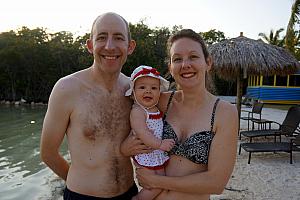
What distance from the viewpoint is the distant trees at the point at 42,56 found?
2692cm

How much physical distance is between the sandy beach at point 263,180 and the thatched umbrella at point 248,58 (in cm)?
312

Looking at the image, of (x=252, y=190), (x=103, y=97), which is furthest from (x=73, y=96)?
(x=252, y=190)

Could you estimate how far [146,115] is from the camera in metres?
2.03

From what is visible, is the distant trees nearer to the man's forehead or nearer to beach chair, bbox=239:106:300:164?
beach chair, bbox=239:106:300:164

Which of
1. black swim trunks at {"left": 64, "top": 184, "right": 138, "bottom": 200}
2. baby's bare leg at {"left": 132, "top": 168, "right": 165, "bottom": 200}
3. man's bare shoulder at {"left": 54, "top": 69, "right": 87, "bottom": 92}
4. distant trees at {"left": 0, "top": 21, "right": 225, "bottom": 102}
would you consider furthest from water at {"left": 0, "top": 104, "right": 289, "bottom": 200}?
distant trees at {"left": 0, "top": 21, "right": 225, "bottom": 102}

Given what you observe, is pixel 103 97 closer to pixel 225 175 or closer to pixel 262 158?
pixel 225 175

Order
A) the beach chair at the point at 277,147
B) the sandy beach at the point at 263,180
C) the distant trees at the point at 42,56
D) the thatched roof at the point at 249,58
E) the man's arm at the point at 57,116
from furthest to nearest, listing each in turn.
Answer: the distant trees at the point at 42,56
the thatched roof at the point at 249,58
the beach chair at the point at 277,147
the sandy beach at the point at 263,180
the man's arm at the point at 57,116

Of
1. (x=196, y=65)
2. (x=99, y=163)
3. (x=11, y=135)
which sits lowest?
(x=11, y=135)

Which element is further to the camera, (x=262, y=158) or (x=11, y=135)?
(x=11, y=135)

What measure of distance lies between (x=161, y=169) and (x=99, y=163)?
43 cm

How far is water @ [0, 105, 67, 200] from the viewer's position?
6.77 meters

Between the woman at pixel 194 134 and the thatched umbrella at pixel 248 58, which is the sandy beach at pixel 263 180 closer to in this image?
the thatched umbrella at pixel 248 58

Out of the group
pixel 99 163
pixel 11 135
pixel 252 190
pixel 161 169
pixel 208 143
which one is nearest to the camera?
pixel 208 143

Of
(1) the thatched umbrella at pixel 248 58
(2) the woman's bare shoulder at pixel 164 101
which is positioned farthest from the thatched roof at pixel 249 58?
(2) the woman's bare shoulder at pixel 164 101
